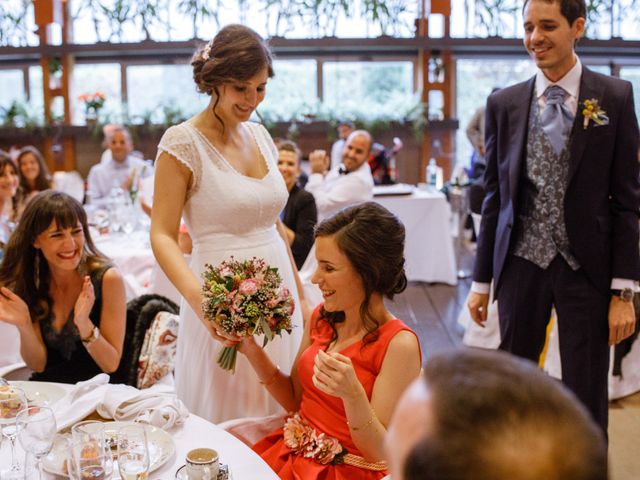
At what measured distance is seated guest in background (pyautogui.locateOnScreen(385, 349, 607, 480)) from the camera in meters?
0.59

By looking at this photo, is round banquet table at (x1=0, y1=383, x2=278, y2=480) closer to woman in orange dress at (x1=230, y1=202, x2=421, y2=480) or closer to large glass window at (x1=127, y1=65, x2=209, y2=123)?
woman in orange dress at (x1=230, y1=202, x2=421, y2=480)

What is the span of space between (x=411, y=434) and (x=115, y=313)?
1972mm

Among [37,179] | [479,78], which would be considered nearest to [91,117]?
[37,179]

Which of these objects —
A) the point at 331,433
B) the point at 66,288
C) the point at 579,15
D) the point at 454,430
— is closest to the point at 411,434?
the point at 454,430

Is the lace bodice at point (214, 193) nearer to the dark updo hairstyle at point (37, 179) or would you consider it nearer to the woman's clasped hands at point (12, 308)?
the woman's clasped hands at point (12, 308)

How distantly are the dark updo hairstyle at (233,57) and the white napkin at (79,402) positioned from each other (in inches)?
36.3

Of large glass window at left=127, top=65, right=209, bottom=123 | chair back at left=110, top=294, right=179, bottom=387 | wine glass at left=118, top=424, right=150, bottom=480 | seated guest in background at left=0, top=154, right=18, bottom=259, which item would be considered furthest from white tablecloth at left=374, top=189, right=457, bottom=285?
wine glass at left=118, top=424, right=150, bottom=480

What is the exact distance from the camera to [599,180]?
2.23 meters

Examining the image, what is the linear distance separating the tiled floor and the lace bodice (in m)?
0.55

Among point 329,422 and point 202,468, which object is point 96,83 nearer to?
point 329,422

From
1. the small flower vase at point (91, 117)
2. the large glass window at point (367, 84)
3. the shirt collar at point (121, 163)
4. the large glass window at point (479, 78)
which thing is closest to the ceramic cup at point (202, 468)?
the shirt collar at point (121, 163)

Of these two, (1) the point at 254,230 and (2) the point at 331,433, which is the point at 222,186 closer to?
(1) the point at 254,230

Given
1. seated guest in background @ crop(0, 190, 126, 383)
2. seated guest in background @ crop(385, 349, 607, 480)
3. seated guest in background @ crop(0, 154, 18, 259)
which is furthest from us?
seated guest in background @ crop(0, 154, 18, 259)

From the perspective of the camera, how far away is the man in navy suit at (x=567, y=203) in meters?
2.22
